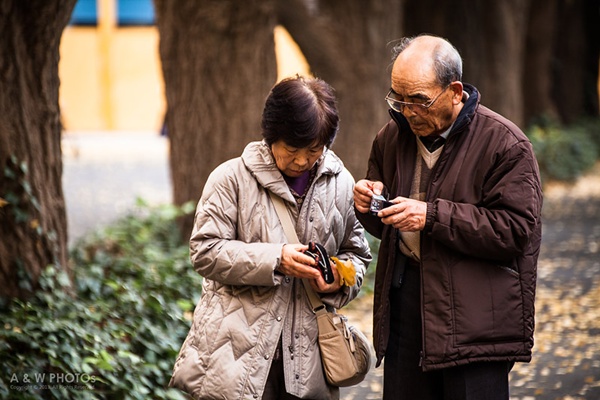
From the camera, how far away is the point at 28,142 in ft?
20.0

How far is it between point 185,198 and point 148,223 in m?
0.67

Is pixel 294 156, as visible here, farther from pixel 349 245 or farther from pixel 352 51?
pixel 352 51

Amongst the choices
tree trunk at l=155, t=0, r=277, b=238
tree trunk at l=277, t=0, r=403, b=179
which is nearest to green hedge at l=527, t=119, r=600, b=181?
tree trunk at l=277, t=0, r=403, b=179

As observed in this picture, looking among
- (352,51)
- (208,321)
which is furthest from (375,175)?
(352,51)

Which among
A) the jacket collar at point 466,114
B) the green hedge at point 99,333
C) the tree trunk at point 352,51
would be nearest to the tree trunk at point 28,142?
the green hedge at point 99,333

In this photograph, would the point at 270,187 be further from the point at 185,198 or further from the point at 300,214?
the point at 185,198

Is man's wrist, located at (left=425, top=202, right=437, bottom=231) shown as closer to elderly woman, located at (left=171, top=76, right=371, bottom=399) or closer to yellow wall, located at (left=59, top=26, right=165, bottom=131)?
elderly woman, located at (left=171, top=76, right=371, bottom=399)

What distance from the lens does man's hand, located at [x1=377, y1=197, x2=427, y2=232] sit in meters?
3.66

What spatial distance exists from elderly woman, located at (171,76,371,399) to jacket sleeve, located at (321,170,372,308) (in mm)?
12

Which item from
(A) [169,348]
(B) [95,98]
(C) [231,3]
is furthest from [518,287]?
(B) [95,98]

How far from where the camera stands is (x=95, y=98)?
34.5 meters

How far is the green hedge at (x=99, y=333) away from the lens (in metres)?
4.93

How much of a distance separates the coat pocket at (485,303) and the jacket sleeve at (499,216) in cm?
8

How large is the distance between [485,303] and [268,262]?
86 cm
